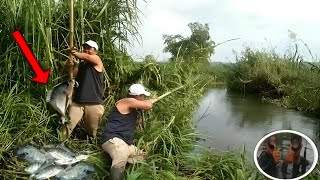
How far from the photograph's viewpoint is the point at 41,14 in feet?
16.7

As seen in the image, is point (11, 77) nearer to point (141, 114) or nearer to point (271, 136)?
point (141, 114)

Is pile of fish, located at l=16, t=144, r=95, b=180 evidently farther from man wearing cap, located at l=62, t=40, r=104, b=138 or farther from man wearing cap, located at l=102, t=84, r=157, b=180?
man wearing cap, located at l=62, t=40, r=104, b=138

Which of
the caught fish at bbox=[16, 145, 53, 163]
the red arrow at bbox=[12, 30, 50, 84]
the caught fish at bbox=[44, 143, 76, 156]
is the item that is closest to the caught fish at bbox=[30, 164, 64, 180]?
the caught fish at bbox=[16, 145, 53, 163]

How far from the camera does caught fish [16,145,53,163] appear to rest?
14.8 feet

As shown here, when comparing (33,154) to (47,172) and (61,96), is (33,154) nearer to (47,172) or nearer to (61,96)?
(47,172)

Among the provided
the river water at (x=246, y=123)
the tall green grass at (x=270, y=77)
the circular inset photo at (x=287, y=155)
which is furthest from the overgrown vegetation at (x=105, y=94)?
the tall green grass at (x=270, y=77)

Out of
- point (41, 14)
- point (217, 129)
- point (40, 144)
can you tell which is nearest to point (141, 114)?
point (40, 144)

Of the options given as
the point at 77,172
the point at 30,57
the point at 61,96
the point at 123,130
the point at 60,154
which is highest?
the point at 30,57

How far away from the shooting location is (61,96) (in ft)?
17.0

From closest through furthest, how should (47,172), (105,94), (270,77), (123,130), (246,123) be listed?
(47,172), (123,130), (105,94), (246,123), (270,77)

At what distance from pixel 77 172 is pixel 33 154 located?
1.86 ft

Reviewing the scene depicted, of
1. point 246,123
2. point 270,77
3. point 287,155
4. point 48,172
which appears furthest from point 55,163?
point 270,77

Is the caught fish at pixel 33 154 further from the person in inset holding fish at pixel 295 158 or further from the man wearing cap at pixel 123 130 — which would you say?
the person in inset holding fish at pixel 295 158

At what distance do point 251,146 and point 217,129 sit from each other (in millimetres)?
2133
